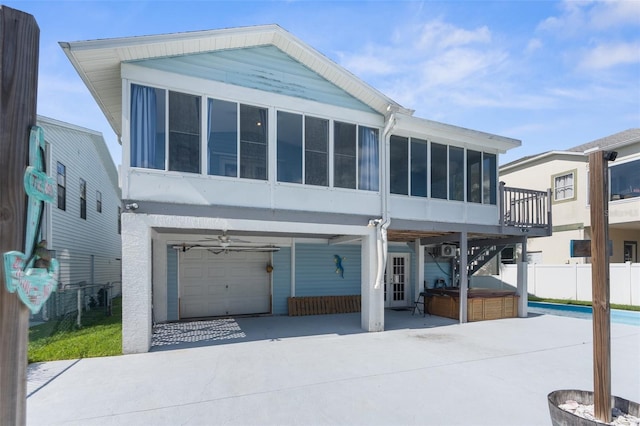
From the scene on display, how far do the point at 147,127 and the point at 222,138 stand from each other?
4.46 feet

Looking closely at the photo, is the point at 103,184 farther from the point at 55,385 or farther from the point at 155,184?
the point at 55,385

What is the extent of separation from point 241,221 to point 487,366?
509 centimetres

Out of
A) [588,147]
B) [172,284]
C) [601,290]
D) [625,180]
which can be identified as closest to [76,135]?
[172,284]

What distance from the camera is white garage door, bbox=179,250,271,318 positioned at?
9.73 metres

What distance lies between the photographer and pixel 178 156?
661 centimetres

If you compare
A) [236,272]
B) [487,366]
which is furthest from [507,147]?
→ [236,272]

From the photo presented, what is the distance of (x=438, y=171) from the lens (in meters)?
9.49

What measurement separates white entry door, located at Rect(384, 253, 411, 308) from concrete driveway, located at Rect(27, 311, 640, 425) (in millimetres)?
4121

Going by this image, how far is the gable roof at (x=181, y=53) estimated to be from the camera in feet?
20.0

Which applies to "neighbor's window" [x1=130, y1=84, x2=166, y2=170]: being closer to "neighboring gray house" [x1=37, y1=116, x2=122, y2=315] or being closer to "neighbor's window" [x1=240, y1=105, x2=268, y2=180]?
"neighbor's window" [x1=240, y1=105, x2=268, y2=180]

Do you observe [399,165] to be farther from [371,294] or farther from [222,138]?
[222,138]

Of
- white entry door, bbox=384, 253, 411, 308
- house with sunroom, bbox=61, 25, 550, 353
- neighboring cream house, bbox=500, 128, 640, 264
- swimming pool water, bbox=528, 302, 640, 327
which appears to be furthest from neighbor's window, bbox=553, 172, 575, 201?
white entry door, bbox=384, 253, 411, 308

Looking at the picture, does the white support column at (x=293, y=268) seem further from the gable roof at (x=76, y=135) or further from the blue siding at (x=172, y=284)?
the gable roof at (x=76, y=135)

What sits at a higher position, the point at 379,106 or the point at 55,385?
the point at 379,106
